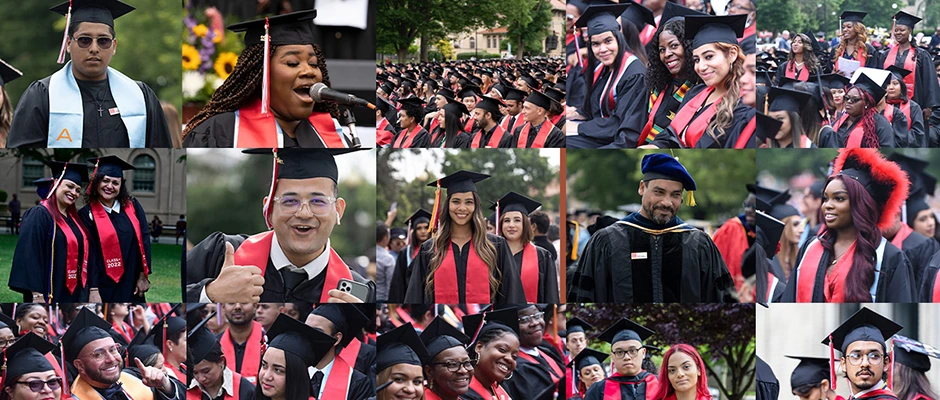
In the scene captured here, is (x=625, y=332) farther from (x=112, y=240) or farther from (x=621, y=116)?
(x=112, y=240)

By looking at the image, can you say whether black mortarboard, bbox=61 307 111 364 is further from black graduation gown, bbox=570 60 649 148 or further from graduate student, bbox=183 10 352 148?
black graduation gown, bbox=570 60 649 148

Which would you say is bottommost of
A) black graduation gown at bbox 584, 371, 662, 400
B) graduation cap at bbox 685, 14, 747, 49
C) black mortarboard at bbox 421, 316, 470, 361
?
black graduation gown at bbox 584, 371, 662, 400

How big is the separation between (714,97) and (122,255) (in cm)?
360

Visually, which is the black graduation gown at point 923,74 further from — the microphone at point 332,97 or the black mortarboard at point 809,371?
the microphone at point 332,97

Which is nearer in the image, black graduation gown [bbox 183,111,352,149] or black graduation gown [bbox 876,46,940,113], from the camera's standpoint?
black graduation gown [bbox 183,111,352,149]

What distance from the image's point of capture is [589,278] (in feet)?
17.7

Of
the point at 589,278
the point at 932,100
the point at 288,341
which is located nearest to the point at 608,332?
the point at 589,278

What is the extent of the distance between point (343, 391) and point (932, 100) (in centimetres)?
390

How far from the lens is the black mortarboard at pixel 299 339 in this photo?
5336 millimetres

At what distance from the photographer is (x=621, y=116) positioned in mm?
5375

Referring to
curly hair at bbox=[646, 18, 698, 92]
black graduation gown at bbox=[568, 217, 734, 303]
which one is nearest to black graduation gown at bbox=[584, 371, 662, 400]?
black graduation gown at bbox=[568, 217, 734, 303]

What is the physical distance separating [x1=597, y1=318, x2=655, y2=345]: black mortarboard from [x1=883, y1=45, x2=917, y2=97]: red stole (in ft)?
6.93

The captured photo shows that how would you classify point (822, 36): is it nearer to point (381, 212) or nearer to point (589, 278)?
point (589, 278)

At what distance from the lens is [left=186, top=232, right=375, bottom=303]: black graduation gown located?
17.6ft
